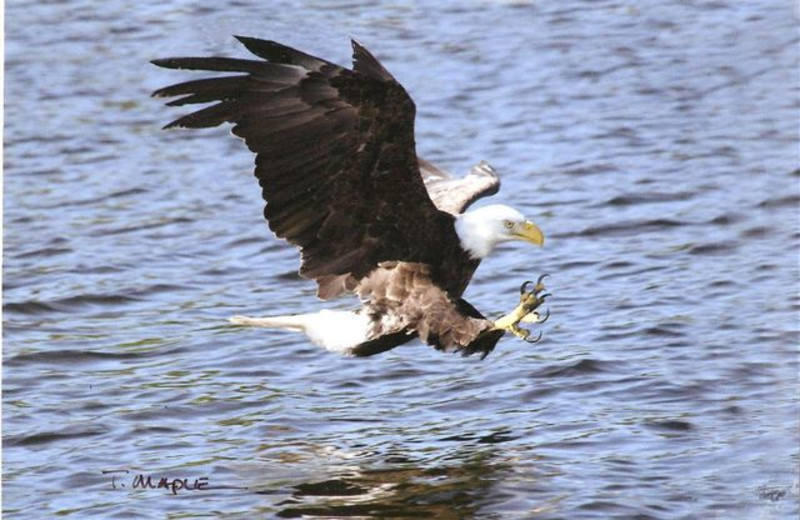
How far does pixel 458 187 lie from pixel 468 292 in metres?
0.84

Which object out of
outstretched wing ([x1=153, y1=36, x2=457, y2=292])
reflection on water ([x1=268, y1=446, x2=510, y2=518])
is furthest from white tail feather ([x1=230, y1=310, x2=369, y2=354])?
reflection on water ([x1=268, y1=446, x2=510, y2=518])

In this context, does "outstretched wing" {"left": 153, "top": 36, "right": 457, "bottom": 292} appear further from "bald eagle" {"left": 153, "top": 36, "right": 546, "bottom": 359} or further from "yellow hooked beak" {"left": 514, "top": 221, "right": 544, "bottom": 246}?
"yellow hooked beak" {"left": 514, "top": 221, "right": 544, "bottom": 246}

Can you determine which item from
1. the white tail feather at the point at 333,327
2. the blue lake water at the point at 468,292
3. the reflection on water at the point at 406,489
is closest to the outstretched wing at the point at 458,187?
the blue lake water at the point at 468,292

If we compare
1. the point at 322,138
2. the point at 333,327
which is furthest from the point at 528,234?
the point at 322,138

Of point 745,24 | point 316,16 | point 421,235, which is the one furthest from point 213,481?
point 745,24

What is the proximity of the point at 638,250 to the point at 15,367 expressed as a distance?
9.74ft

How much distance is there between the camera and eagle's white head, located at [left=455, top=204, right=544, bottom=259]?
6.12 meters

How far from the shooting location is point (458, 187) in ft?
23.6

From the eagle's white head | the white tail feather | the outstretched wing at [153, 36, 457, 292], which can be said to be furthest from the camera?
the white tail feather

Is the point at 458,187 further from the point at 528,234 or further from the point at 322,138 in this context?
the point at 322,138
